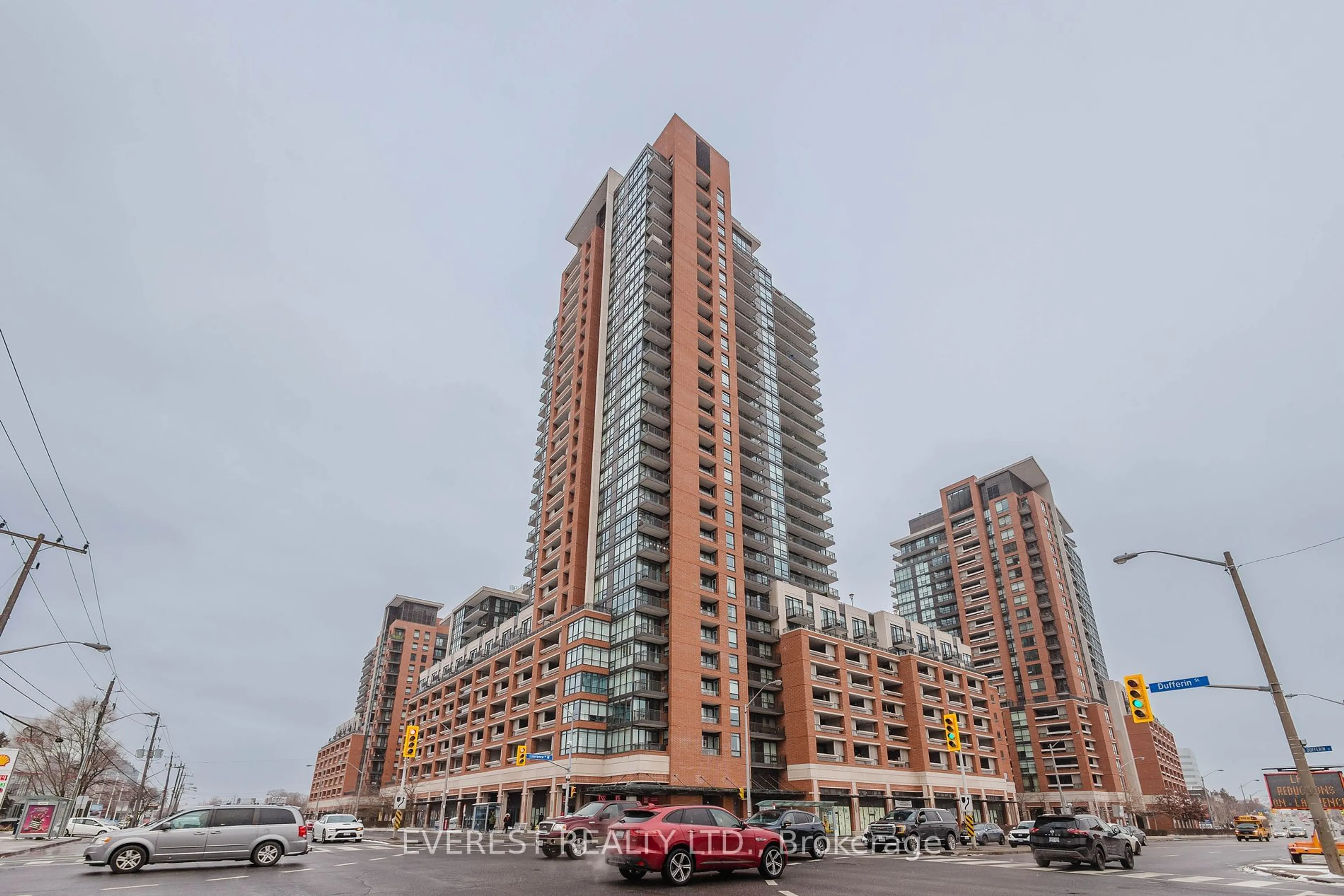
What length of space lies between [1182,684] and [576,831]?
22.1 meters

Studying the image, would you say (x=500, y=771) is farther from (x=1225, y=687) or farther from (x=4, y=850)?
(x=1225, y=687)

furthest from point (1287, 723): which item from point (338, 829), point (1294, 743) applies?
point (338, 829)

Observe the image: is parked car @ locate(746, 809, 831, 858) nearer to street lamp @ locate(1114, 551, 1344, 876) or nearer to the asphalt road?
the asphalt road

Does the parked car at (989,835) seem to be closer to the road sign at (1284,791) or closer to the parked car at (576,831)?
the parked car at (576,831)

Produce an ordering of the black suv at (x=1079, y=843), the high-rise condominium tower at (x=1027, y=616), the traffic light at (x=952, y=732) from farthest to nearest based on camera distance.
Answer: the high-rise condominium tower at (x=1027, y=616)
the traffic light at (x=952, y=732)
the black suv at (x=1079, y=843)

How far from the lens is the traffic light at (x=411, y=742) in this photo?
1598 inches

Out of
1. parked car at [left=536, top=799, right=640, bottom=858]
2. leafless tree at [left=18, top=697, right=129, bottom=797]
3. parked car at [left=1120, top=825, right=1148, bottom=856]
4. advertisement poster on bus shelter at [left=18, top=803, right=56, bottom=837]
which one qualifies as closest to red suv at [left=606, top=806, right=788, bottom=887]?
parked car at [left=536, top=799, right=640, bottom=858]

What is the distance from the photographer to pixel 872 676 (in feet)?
241

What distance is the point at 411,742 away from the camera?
41.8m

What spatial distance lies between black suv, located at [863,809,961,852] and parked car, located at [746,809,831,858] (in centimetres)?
608

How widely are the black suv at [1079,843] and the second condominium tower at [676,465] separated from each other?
23.3 meters

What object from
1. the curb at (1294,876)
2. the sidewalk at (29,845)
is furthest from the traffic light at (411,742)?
the curb at (1294,876)

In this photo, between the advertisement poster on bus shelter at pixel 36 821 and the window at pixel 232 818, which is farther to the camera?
the advertisement poster on bus shelter at pixel 36 821

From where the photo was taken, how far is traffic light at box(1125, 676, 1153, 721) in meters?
25.0
